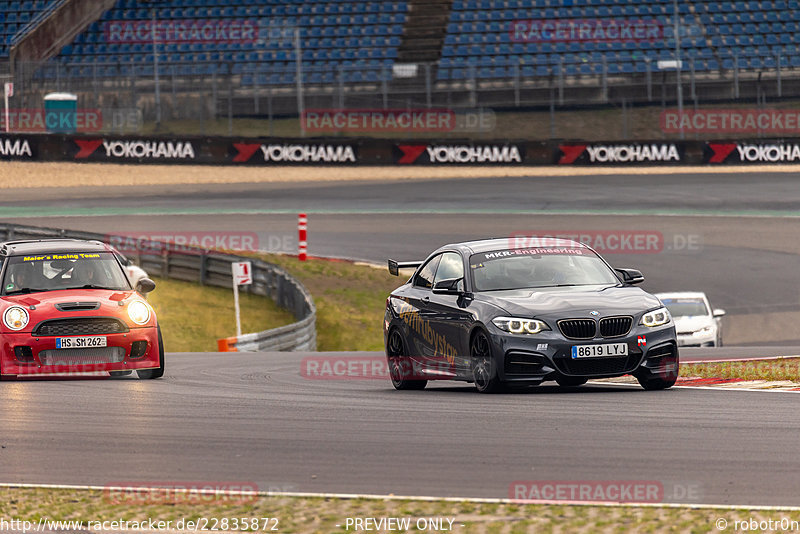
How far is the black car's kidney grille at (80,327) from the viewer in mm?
12516

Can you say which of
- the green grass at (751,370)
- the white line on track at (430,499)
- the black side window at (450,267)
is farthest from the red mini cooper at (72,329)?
the green grass at (751,370)

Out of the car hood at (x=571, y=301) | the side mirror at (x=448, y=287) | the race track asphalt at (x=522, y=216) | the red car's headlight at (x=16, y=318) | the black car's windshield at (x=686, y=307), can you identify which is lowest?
the race track asphalt at (x=522, y=216)

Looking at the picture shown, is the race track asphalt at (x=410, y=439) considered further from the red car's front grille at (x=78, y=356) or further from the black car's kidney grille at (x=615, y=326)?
the red car's front grille at (x=78, y=356)

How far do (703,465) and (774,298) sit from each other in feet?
65.9

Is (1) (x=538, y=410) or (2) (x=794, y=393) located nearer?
(1) (x=538, y=410)

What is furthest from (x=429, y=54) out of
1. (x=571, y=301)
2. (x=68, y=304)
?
(x=571, y=301)

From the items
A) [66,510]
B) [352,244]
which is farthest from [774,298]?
[66,510]

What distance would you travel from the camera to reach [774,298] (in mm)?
26344

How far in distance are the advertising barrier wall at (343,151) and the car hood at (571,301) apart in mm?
31875

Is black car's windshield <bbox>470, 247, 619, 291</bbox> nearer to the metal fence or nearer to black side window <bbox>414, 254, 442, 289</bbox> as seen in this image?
black side window <bbox>414, 254, 442, 289</bbox>

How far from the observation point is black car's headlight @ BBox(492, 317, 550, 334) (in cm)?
1020

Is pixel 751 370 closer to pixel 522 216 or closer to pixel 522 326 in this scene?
pixel 522 326

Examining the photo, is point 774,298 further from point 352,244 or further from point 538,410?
point 538,410

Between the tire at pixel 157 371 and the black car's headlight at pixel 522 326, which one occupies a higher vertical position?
the black car's headlight at pixel 522 326
